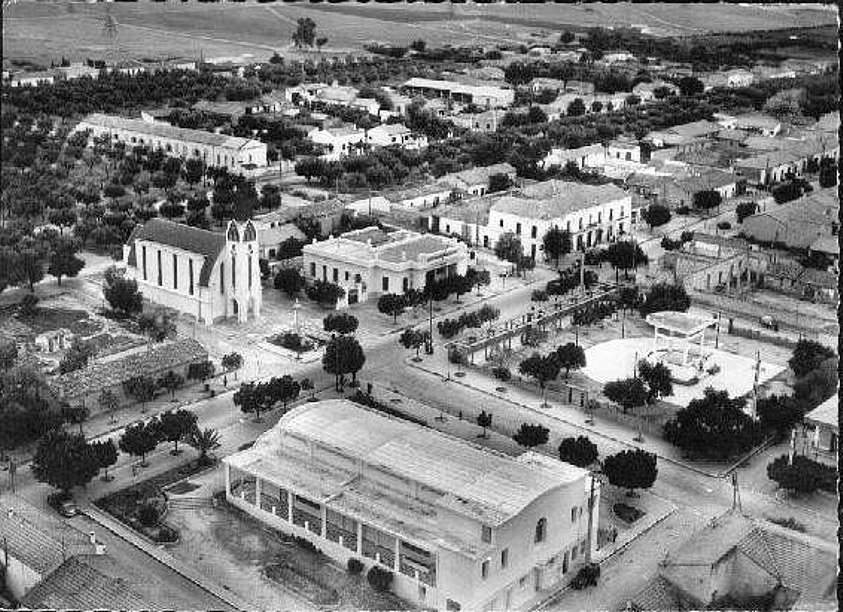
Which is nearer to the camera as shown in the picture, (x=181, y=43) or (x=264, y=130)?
(x=264, y=130)

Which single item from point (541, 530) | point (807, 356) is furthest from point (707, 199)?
point (541, 530)

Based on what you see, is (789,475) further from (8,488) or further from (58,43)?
(58,43)

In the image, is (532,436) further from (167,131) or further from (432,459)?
(167,131)

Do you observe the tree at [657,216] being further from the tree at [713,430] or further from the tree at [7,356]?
the tree at [7,356]

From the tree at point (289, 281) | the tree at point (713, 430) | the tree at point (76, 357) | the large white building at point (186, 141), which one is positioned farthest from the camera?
the large white building at point (186, 141)

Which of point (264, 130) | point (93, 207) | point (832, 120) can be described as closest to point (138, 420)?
point (93, 207)

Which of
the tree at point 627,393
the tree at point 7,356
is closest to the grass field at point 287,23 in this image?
the tree at point 7,356
